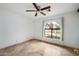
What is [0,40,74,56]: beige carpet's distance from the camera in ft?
5.16

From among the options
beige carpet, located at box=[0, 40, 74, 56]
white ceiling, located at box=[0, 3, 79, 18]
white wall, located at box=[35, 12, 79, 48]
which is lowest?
beige carpet, located at box=[0, 40, 74, 56]

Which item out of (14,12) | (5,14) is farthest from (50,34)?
(5,14)

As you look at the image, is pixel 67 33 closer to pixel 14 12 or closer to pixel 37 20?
pixel 37 20

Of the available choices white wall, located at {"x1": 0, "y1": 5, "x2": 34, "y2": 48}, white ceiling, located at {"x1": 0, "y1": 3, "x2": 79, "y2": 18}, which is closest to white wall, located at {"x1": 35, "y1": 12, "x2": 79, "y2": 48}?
white ceiling, located at {"x1": 0, "y1": 3, "x2": 79, "y2": 18}

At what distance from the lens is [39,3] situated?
156cm

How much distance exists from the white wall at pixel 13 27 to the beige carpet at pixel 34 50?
94mm

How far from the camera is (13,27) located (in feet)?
5.24

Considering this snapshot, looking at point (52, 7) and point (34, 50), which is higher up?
point (52, 7)

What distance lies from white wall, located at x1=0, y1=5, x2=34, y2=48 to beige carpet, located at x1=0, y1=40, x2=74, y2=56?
0.31ft

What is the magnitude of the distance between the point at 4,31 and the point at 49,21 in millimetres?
781

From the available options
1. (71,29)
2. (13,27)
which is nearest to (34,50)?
(13,27)

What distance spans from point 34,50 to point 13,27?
1.73 feet

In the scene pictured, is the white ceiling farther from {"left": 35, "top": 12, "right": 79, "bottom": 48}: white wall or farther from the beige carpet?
the beige carpet

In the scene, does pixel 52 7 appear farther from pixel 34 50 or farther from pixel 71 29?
pixel 34 50
